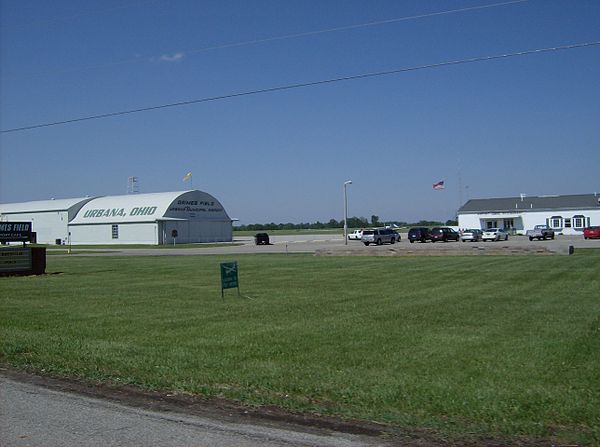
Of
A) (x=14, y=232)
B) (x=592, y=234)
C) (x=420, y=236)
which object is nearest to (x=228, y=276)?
(x=14, y=232)

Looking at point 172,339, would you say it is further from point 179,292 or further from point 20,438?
point 179,292

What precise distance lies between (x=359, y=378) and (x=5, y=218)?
104219mm

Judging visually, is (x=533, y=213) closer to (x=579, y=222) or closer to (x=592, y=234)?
(x=579, y=222)

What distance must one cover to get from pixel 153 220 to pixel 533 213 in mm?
49994

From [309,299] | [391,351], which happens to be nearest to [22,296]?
[309,299]

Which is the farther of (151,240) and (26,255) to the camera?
(151,240)

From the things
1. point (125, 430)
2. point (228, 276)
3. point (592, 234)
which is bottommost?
point (125, 430)

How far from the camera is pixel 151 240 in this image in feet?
274

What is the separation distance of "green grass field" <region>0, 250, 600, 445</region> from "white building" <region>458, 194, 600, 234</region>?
67470 millimetres

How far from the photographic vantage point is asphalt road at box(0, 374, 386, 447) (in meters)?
6.08

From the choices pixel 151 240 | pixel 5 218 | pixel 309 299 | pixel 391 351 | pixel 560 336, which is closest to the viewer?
pixel 391 351

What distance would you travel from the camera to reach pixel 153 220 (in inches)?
3270

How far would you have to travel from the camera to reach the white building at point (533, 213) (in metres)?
82.8

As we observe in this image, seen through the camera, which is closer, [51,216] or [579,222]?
[579,222]
